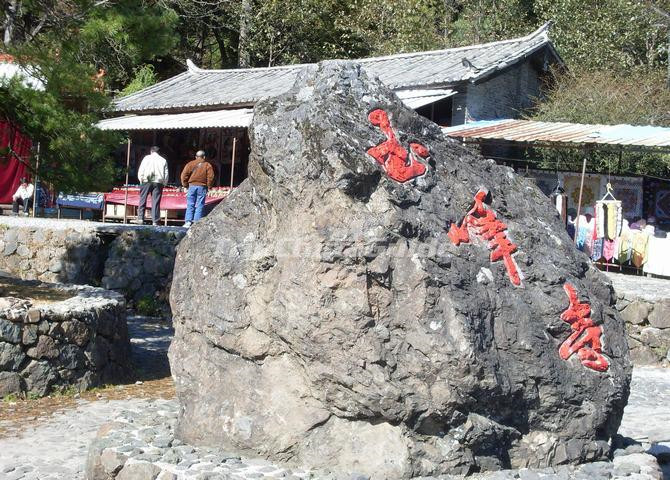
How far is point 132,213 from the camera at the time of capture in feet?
56.4

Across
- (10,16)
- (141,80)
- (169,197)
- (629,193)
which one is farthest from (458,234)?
(141,80)

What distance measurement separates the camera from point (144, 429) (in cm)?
448

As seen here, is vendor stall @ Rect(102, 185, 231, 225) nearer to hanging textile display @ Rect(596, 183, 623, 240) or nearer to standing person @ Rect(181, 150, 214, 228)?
standing person @ Rect(181, 150, 214, 228)

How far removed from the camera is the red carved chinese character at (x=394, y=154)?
161 inches

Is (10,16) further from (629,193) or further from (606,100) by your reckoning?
(606,100)

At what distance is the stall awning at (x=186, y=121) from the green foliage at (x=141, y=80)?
4.07 m

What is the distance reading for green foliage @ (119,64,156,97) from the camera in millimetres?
23375

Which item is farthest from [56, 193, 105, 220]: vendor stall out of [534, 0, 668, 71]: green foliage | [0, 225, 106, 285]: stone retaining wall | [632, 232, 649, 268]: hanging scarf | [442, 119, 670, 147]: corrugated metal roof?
[534, 0, 668, 71]: green foliage

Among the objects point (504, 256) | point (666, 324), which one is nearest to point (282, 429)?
point (504, 256)

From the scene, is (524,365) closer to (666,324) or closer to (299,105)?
(299,105)

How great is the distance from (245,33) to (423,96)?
980cm

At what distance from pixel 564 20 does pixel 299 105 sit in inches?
747

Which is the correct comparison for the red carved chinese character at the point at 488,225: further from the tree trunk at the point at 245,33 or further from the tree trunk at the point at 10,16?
the tree trunk at the point at 245,33

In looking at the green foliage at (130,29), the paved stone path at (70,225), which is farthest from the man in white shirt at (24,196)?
the green foliage at (130,29)
